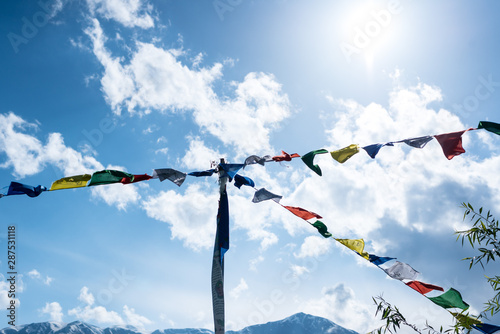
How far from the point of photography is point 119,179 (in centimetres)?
1101

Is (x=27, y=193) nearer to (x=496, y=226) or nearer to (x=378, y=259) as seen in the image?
(x=378, y=259)

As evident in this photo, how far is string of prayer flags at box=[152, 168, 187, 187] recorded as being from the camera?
1088 cm

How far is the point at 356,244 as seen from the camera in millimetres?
9680

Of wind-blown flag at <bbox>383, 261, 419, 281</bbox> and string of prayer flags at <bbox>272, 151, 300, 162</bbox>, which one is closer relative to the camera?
wind-blown flag at <bbox>383, 261, 419, 281</bbox>

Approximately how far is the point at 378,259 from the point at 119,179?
740cm

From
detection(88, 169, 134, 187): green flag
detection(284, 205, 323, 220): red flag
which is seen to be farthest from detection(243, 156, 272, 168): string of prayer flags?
detection(88, 169, 134, 187): green flag

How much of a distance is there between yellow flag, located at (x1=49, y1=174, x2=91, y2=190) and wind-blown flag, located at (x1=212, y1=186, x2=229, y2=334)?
4.12 metres

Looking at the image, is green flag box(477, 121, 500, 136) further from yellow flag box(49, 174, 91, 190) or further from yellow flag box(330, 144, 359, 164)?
yellow flag box(49, 174, 91, 190)

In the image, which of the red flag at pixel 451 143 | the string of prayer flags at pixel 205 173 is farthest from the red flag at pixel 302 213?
the red flag at pixel 451 143

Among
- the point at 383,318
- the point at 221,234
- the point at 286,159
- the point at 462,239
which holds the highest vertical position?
the point at 286,159

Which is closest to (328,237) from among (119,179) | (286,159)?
(286,159)

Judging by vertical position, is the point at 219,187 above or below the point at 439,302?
above

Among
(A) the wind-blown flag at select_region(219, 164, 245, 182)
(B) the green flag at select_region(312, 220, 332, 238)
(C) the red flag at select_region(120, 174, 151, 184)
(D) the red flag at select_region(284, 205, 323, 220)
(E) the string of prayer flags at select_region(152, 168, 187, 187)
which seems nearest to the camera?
(A) the wind-blown flag at select_region(219, 164, 245, 182)

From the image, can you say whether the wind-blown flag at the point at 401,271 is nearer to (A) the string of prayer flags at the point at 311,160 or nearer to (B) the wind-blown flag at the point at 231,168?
(A) the string of prayer flags at the point at 311,160
